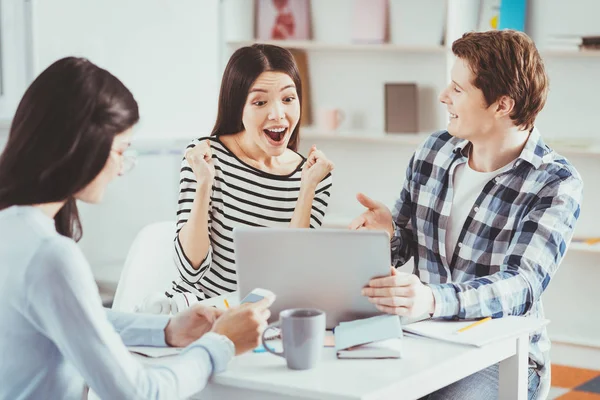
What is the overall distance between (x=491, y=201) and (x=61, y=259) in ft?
3.91

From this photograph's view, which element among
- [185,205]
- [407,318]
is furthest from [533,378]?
[185,205]

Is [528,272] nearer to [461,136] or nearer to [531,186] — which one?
[531,186]

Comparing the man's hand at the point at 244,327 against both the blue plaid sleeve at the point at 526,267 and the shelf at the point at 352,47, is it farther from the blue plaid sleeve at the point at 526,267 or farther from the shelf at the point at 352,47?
the shelf at the point at 352,47

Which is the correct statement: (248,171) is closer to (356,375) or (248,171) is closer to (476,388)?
(476,388)

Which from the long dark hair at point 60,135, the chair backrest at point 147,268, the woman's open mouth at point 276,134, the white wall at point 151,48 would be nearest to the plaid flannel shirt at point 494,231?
the woman's open mouth at point 276,134

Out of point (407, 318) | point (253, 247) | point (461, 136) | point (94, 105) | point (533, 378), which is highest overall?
point (94, 105)

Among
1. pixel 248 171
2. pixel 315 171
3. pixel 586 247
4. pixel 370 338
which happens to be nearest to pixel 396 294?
pixel 370 338

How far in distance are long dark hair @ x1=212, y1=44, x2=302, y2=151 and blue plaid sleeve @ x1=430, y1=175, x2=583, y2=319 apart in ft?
2.62

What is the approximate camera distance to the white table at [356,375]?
1453 millimetres

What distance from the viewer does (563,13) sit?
4.00 meters

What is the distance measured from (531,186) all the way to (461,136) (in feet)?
0.78

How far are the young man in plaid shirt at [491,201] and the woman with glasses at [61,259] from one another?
799mm

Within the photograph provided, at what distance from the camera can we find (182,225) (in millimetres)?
2371

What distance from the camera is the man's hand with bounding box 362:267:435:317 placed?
5.58 ft
